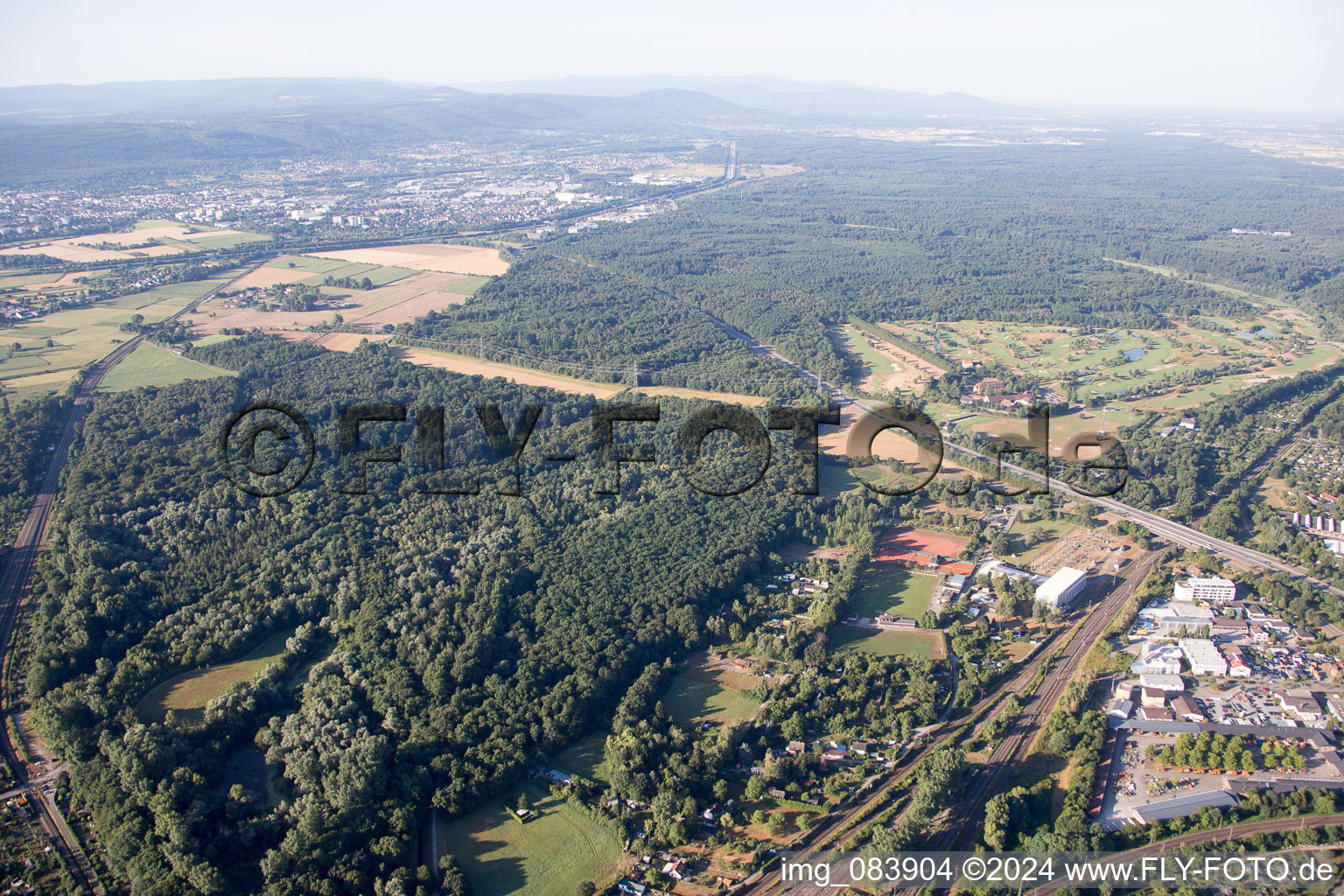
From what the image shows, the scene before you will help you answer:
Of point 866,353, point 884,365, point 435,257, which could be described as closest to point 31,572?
point 884,365

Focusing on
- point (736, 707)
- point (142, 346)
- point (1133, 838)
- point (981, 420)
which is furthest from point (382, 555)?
point (142, 346)

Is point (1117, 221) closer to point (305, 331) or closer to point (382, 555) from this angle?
point (305, 331)

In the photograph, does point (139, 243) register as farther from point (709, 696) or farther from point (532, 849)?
point (532, 849)

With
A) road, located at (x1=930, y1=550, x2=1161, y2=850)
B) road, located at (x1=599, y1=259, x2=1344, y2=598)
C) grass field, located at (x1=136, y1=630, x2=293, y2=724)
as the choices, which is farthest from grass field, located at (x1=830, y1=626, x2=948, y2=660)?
grass field, located at (x1=136, y1=630, x2=293, y2=724)

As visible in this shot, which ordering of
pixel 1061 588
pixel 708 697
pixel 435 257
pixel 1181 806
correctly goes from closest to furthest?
pixel 1181 806 → pixel 708 697 → pixel 1061 588 → pixel 435 257

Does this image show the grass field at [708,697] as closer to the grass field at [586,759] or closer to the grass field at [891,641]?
the grass field at [586,759]

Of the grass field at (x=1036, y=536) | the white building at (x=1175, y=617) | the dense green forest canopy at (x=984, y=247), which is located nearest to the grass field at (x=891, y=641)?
the grass field at (x=1036, y=536)
